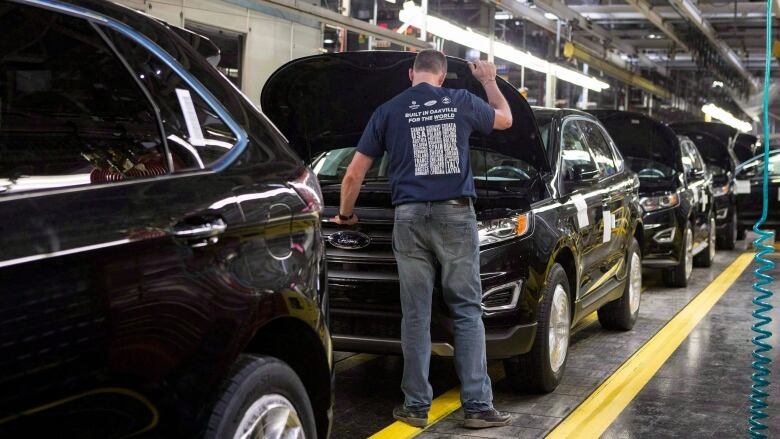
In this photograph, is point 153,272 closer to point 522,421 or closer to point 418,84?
point 418,84

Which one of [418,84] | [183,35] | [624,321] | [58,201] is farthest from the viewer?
[624,321]

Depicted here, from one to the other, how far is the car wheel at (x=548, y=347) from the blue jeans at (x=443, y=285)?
67cm

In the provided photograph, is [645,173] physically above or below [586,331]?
above

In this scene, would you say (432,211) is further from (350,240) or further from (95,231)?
(95,231)

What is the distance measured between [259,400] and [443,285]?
234cm

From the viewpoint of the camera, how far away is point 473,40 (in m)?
13.6

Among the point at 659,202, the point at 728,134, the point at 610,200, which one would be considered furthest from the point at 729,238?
the point at 610,200

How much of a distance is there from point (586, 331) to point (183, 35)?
5773mm

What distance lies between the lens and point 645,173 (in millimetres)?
12023

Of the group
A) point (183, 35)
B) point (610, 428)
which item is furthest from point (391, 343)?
point (183, 35)

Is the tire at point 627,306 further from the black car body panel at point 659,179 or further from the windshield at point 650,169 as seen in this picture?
the windshield at point 650,169

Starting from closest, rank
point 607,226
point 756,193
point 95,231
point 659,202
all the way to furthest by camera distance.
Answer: point 95,231 → point 607,226 → point 659,202 → point 756,193

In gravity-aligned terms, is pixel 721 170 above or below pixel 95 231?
below

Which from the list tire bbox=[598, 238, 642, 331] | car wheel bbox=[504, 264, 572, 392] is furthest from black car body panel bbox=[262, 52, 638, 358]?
tire bbox=[598, 238, 642, 331]
